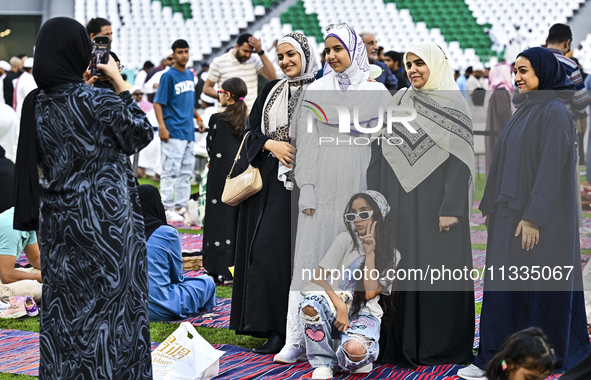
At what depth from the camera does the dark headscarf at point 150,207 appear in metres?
3.97

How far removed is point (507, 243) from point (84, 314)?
177 cm

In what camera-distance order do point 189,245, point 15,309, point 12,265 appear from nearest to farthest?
point 15,309 < point 12,265 < point 189,245

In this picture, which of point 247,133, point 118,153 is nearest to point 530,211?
point 247,133

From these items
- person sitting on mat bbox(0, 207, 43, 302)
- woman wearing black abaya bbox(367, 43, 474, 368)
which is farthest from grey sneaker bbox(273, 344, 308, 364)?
person sitting on mat bbox(0, 207, 43, 302)

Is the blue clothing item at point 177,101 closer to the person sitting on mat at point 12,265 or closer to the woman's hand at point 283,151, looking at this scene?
the person sitting on mat at point 12,265

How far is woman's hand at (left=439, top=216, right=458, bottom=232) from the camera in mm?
3055

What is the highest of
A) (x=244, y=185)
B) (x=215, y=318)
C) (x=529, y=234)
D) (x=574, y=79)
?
(x=574, y=79)

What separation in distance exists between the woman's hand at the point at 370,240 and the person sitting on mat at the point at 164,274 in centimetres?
136

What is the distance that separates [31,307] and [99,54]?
202 centimetres

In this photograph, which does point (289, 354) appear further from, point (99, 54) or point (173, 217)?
point (173, 217)

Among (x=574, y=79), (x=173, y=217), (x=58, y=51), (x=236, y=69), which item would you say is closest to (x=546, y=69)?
(x=58, y=51)

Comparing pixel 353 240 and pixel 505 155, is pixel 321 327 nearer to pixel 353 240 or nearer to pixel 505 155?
pixel 353 240

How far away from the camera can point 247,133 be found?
3.49 meters

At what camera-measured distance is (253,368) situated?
3148 millimetres
